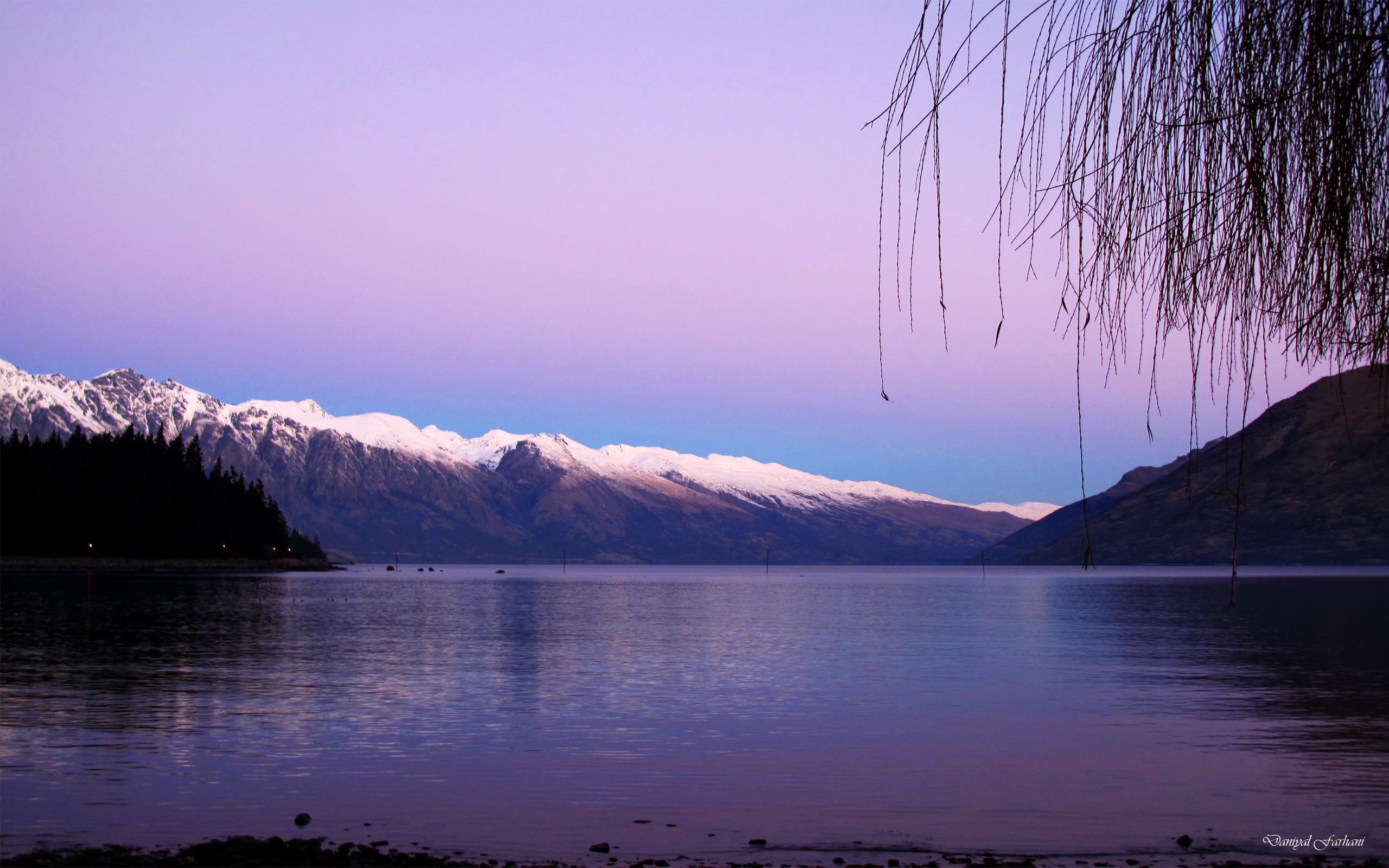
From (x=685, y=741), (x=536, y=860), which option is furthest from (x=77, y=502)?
(x=536, y=860)

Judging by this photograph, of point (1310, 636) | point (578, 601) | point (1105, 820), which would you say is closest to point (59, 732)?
point (1105, 820)

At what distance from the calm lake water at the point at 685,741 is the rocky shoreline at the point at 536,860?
58 centimetres

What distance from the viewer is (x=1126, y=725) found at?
109 feet

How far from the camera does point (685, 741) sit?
2947 cm

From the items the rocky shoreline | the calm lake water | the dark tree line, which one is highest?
the dark tree line

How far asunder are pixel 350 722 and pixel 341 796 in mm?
11389

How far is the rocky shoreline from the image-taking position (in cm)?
1495

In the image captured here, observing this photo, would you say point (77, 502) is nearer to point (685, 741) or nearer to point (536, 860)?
point (685, 741)

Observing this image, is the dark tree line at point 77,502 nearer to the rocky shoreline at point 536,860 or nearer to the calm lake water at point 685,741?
the calm lake water at point 685,741

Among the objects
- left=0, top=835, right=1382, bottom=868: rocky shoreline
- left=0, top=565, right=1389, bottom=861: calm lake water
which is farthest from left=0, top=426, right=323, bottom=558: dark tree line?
left=0, top=835, right=1382, bottom=868: rocky shoreline

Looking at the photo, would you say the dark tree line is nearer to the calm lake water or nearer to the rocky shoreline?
the calm lake water

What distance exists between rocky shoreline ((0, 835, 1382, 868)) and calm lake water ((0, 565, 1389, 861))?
1.90ft

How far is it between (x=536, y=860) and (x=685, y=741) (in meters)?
13.7

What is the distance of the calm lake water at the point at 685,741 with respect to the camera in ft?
61.6
